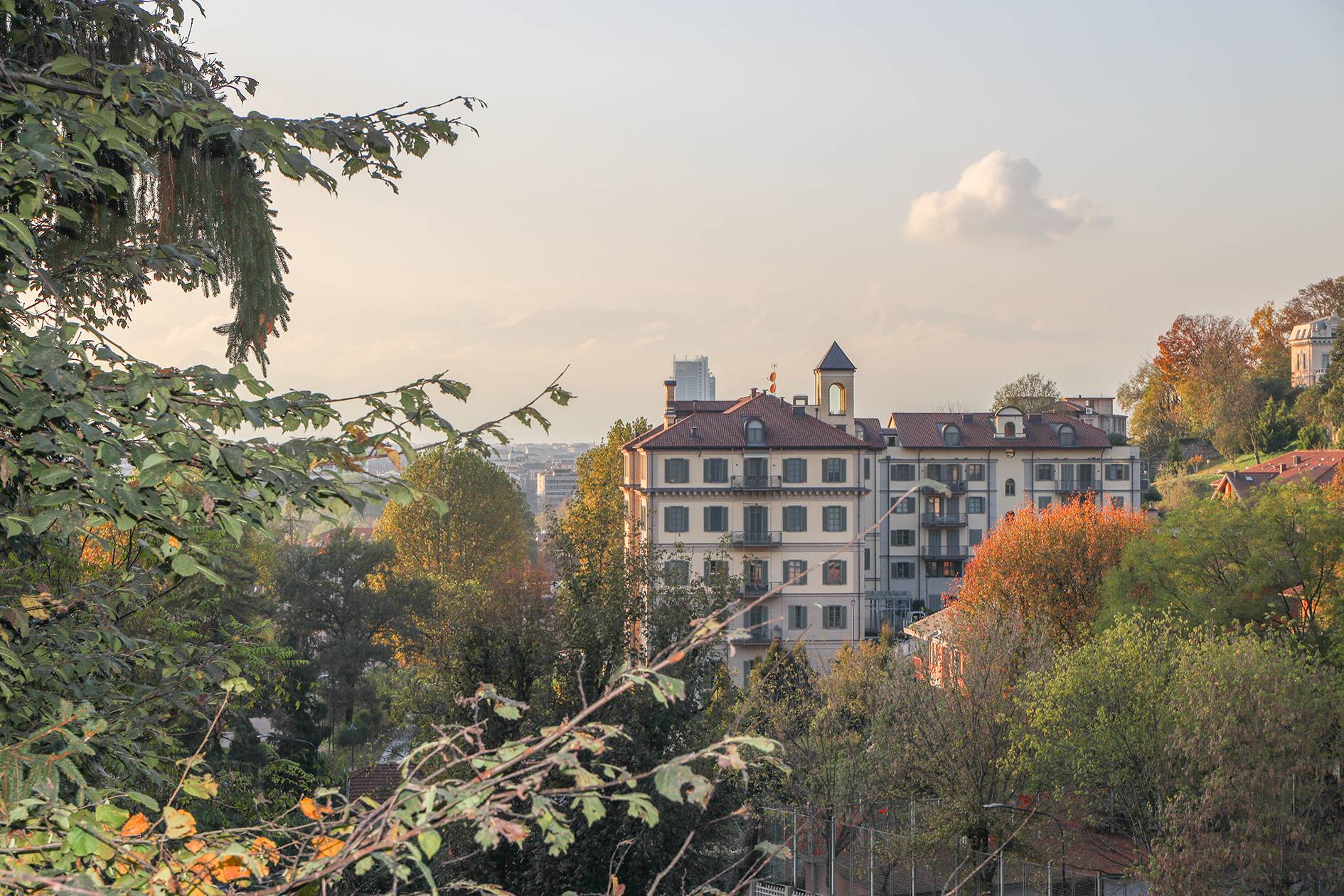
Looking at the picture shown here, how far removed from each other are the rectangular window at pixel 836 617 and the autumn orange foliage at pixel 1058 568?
769 centimetres

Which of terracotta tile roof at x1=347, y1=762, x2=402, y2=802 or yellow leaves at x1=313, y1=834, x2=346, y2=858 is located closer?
yellow leaves at x1=313, y1=834, x2=346, y2=858

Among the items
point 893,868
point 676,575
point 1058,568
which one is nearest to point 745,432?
point 1058,568

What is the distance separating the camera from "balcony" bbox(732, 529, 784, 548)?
41112mm

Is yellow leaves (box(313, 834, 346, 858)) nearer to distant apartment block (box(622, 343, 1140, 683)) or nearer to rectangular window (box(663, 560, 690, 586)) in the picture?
rectangular window (box(663, 560, 690, 586))

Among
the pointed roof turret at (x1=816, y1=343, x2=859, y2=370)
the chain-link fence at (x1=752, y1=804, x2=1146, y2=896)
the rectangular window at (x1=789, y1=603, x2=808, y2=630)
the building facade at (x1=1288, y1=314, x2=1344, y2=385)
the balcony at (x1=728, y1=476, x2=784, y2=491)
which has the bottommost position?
the chain-link fence at (x1=752, y1=804, x2=1146, y2=896)

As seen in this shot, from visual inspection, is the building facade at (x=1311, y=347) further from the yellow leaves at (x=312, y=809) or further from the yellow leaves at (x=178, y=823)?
the yellow leaves at (x=178, y=823)

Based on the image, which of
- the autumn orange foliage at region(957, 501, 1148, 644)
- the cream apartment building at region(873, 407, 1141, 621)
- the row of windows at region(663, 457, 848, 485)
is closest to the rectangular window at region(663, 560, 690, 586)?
the autumn orange foliage at region(957, 501, 1148, 644)

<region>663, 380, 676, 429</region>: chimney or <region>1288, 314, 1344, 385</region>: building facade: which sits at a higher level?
<region>1288, 314, 1344, 385</region>: building facade

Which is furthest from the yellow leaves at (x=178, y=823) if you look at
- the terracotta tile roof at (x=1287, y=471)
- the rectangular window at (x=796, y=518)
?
the terracotta tile roof at (x=1287, y=471)

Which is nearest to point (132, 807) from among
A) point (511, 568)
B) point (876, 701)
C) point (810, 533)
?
point (876, 701)

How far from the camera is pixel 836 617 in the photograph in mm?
41125

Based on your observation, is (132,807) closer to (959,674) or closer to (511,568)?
(959,674)

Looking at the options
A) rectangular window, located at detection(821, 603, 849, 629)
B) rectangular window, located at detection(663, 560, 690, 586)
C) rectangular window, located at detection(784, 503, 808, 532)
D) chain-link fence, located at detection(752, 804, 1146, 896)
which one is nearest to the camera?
rectangular window, located at detection(663, 560, 690, 586)

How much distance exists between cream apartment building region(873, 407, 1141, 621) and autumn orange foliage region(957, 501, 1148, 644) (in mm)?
15594
